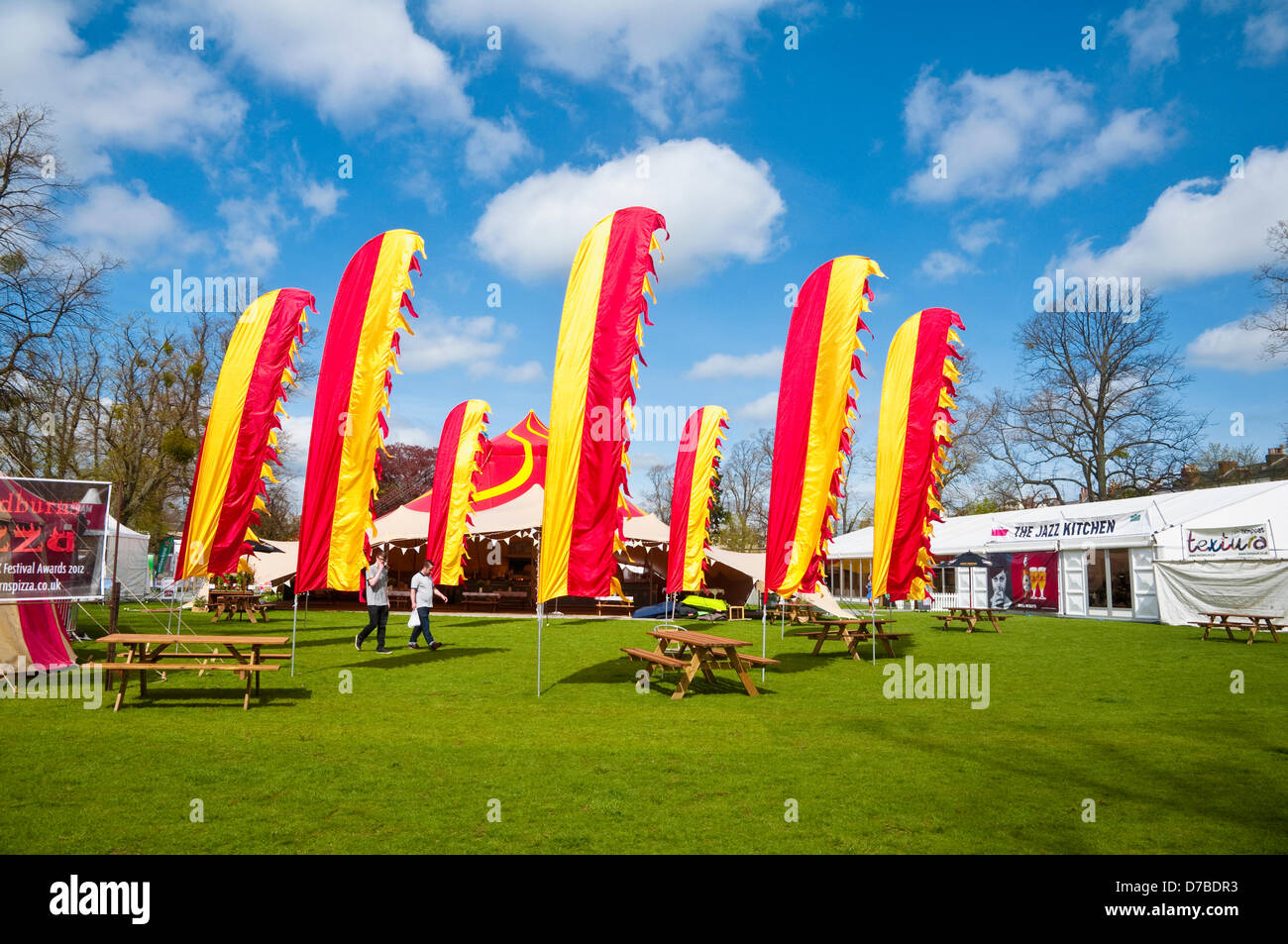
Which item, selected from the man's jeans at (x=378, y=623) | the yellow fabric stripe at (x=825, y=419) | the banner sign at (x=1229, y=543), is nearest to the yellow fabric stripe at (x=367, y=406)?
the man's jeans at (x=378, y=623)

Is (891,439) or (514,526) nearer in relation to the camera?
(891,439)

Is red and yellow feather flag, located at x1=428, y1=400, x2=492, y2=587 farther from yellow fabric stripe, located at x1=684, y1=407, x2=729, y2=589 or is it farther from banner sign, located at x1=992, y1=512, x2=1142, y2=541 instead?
banner sign, located at x1=992, y1=512, x2=1142, y2=541

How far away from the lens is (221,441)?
10844 millimetres

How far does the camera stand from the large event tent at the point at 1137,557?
20062mm

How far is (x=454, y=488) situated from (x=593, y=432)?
10440 mm

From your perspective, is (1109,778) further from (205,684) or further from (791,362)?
(205,684)

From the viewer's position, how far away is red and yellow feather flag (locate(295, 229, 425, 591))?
383 inches

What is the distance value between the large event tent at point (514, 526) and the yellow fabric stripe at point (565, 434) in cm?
1684

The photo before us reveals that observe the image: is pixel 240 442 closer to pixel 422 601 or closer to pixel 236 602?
pixel 422 601

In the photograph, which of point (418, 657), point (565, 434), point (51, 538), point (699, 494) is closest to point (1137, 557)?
point (699, 494)

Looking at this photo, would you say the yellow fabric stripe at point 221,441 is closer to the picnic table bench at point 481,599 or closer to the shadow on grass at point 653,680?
the shadow on grass at point 653,680

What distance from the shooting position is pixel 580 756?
5.98 m
